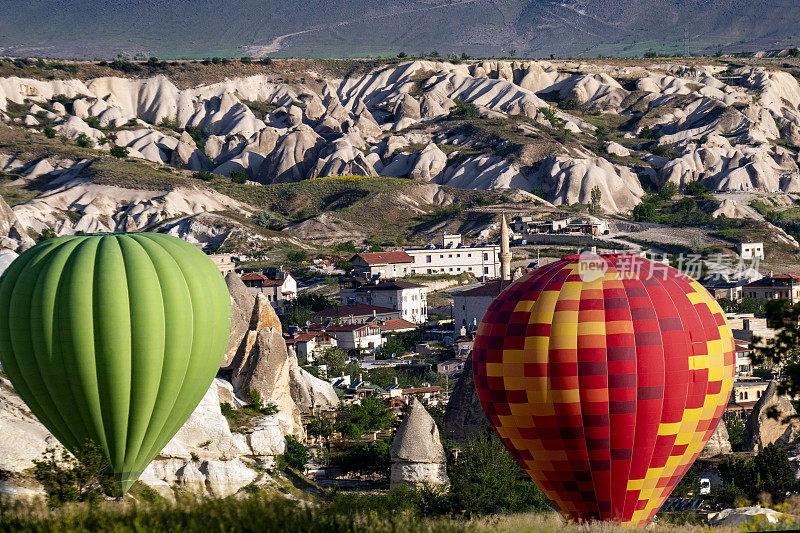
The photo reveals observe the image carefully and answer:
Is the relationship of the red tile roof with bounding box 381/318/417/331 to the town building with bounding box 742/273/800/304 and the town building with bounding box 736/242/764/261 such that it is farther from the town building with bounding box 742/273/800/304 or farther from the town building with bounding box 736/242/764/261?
the town building with bounding box 736/242/764/261

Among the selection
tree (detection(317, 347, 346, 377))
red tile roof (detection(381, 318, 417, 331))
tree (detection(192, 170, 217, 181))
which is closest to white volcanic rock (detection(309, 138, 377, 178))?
tree (detection(192, 170, 217, 181))

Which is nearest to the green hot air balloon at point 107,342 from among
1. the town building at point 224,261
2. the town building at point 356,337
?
the town building at point 356,337

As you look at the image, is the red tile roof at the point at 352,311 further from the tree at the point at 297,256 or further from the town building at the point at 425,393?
the town building at the point at 425,393

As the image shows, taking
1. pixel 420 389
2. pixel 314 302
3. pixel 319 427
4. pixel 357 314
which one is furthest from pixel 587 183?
pixel 319 427

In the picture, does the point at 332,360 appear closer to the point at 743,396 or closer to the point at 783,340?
the point at 743,396

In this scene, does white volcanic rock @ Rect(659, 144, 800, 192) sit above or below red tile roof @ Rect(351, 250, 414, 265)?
above

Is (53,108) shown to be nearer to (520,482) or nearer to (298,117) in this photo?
(298,117)

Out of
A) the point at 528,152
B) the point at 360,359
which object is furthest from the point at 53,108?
the point at 360,359
